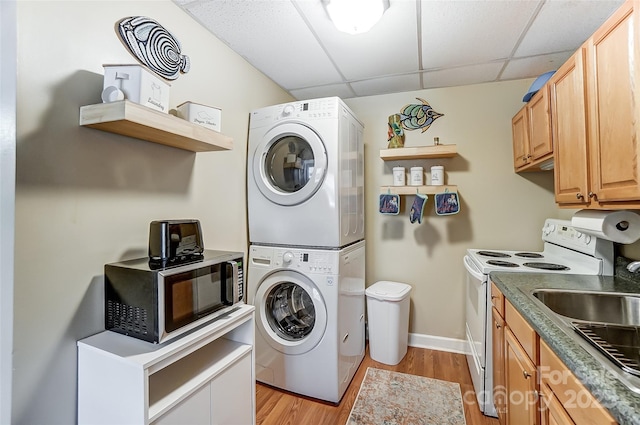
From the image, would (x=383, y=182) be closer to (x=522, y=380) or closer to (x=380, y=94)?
(x=380, y=94)

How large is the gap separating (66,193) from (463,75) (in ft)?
8.74

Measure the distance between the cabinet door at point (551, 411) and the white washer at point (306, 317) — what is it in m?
1.05

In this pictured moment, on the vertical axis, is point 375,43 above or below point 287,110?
above

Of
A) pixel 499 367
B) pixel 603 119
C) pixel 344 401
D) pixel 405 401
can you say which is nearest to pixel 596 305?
pixel 499 367

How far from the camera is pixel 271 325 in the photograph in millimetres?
2035

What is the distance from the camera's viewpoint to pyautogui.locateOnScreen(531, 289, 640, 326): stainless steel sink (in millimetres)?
1244

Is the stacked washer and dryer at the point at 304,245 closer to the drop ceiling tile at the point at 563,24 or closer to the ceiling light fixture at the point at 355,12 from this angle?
the ceiling light fixture at the point at 355,12

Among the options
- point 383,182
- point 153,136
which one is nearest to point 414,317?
point 383,182

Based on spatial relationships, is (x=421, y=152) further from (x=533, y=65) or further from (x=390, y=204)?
(x=533, y=65)

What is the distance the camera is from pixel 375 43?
6.08 ft

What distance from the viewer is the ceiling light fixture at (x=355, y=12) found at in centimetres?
139

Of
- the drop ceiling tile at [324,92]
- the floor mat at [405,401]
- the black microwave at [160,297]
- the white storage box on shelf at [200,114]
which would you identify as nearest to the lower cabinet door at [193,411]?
the black microwave at [160,297]

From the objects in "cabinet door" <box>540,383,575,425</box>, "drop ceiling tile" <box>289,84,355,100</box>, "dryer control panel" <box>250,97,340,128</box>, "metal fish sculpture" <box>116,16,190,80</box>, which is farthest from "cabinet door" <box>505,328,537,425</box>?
"drop ceiling tile" <box>289,84,355,100</box>

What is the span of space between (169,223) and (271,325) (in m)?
1.17
